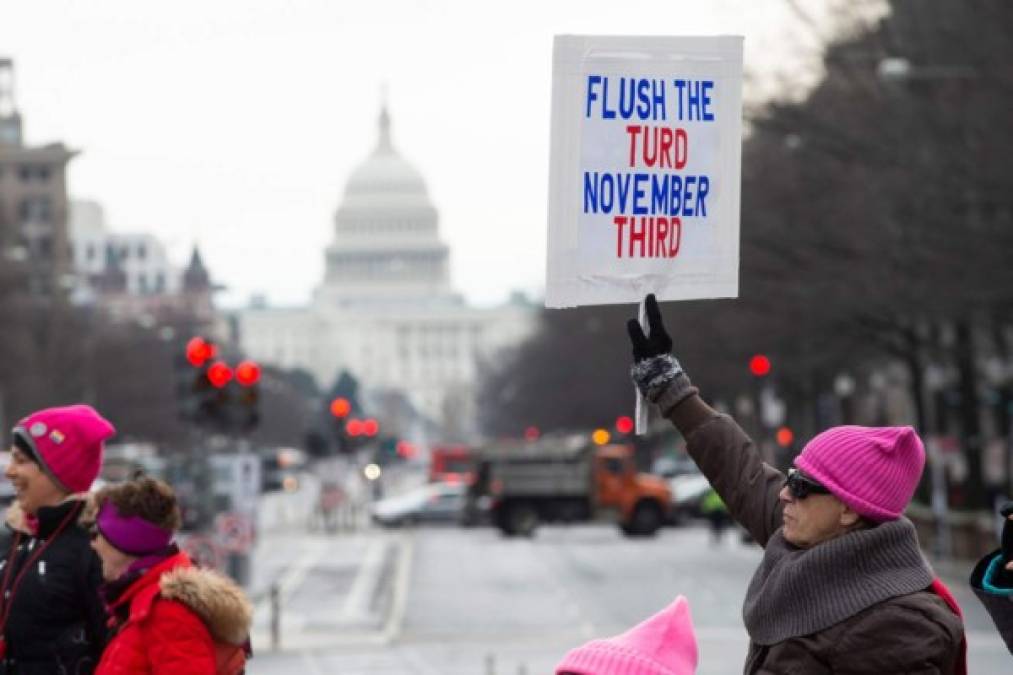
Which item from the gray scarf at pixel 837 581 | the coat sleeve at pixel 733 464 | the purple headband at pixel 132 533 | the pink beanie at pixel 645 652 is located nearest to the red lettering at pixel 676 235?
the coat sleeve at pixel 733 464

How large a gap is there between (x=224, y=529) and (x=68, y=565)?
25070 millimetres

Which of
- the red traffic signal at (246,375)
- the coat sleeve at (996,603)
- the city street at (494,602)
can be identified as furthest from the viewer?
the red traffic signal at (246,375)

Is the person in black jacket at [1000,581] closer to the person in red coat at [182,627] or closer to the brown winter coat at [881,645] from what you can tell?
the brown winter coat at [881,645]

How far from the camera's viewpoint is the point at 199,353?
32.2 m

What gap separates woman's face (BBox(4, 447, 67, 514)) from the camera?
8844mm

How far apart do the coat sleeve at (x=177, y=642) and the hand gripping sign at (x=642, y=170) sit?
1.35m

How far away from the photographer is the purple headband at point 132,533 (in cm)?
815

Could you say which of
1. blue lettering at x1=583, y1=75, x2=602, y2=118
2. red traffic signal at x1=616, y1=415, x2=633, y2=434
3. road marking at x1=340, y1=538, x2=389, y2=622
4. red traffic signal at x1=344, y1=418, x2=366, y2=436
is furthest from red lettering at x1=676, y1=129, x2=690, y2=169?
red traffic signal at x1=616, y1=415, x2=633, y2=434

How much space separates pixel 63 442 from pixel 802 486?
321 cm

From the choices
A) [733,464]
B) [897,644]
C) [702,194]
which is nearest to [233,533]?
[702,194]

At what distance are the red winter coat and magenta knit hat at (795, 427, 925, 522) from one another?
1913 millimetres

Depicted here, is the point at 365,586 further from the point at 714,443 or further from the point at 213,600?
the point at 714,443

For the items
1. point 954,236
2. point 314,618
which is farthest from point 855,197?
point 314,618

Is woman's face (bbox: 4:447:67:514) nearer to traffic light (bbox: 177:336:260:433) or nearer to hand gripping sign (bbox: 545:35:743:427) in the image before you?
hand gripping sign (bbox: 545:35:743:427)
